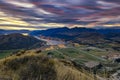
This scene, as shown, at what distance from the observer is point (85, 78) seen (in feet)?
38.5

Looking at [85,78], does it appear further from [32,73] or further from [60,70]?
[32,73]

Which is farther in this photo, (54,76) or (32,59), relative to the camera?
(32,59)

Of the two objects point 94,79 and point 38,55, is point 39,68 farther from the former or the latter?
point 94,79

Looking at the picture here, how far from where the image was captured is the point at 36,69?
12.2 meters

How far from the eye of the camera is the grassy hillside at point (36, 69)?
11.7m

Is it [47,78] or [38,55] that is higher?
[38,55]

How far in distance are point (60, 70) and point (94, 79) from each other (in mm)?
1736

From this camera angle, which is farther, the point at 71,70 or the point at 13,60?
the point at 13,60

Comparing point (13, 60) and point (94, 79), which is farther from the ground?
point (13, 60)

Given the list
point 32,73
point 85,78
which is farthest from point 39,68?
point 85,78

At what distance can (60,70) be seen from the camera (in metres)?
11.8

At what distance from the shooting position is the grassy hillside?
38.4 ft

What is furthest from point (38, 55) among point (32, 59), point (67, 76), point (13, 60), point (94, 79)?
point (94, 79)

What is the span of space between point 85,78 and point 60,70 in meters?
1.18
